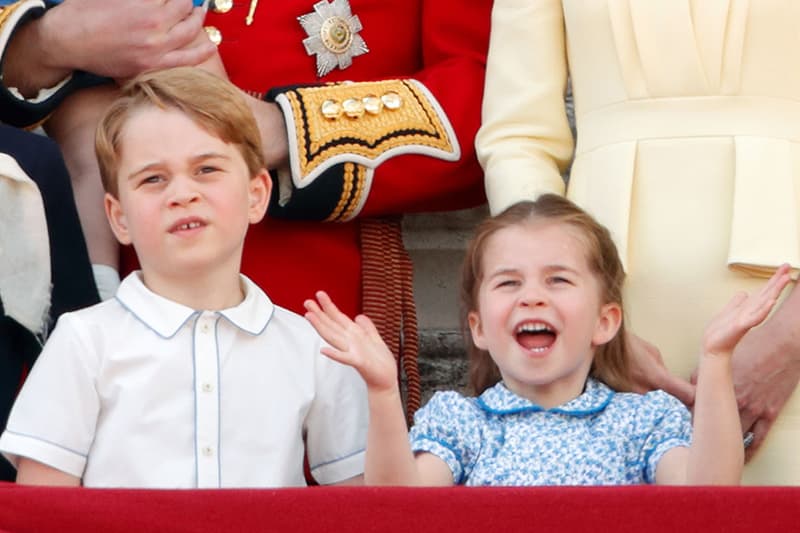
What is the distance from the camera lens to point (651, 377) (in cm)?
266

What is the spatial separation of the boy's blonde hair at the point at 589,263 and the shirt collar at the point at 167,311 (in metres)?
0.33

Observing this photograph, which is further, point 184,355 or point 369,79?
point 369,79

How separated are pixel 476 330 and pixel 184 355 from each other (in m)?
0.44

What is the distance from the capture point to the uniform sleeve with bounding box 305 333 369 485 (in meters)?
2.61

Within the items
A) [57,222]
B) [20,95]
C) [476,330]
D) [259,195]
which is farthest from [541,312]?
[20,95]

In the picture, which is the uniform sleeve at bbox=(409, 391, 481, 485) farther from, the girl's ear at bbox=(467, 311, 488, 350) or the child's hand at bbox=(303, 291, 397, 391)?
the child's hand at bbox=(303, 291, 397, 391)

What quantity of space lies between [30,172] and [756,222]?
42.6 inches

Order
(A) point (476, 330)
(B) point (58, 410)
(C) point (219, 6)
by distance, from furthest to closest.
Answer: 1. (C) point (219, 6)
2. (A) point (476, 330)
3. (B) point (58, 410)

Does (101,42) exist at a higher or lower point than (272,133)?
higher

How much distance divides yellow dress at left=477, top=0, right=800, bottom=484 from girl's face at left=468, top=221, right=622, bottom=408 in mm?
142

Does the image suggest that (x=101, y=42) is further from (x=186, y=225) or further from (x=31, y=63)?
(x=186, y=225)

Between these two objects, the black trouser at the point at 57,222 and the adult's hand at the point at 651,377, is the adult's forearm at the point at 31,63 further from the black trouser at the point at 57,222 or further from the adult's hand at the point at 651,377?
the adult's hand at the point at 651,377

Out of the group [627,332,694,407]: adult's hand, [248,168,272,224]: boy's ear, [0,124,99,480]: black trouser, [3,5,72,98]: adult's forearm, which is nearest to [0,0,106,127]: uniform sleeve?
[3,5,72,98]: adult's forearm

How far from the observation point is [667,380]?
266 centimetres
